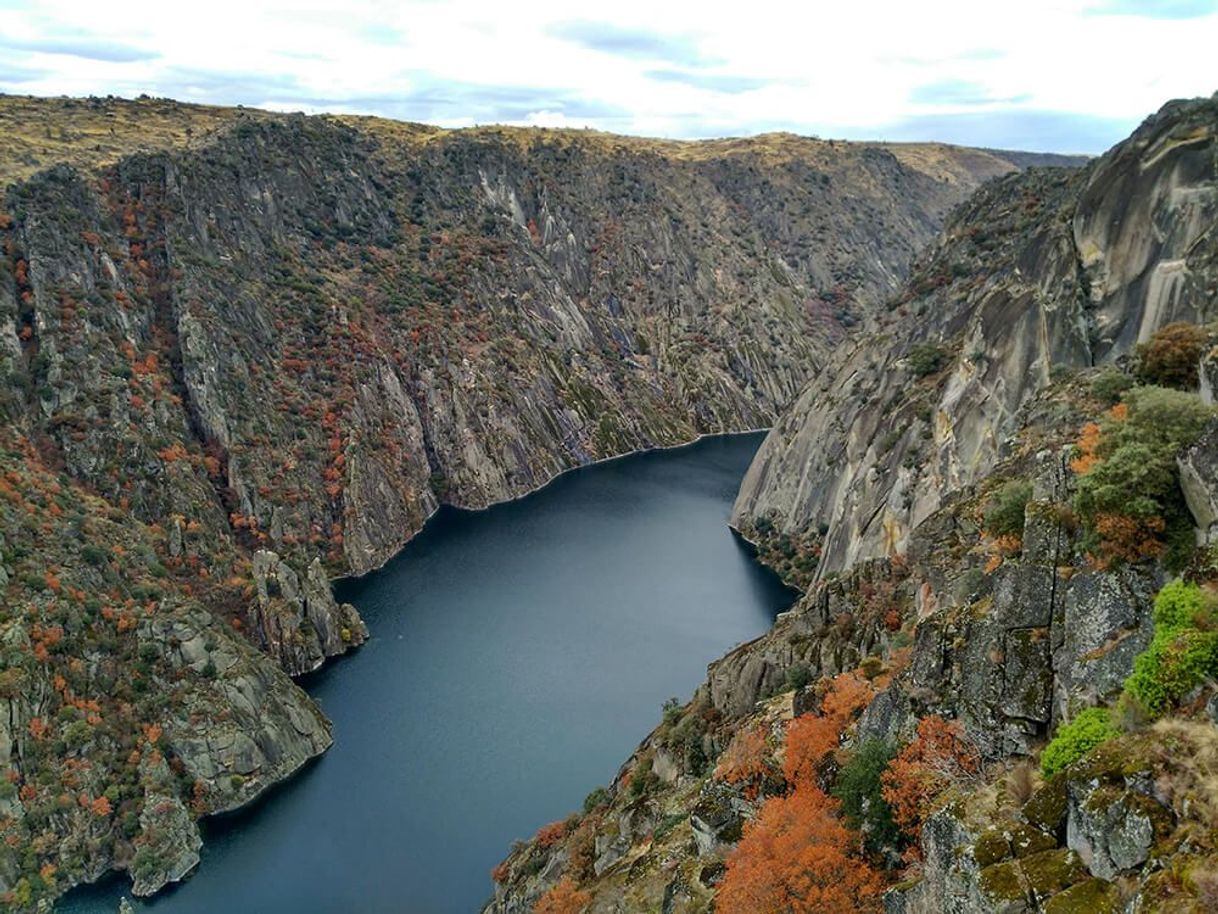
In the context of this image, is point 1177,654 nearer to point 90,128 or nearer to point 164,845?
point 164,845

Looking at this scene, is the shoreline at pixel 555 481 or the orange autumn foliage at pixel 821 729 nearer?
the orange autumn foliage at pixel 821 729

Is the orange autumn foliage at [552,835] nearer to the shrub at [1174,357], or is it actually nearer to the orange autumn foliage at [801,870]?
the orange autumn foliage at [801,870]

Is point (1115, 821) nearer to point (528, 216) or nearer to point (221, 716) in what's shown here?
point (221, 716)

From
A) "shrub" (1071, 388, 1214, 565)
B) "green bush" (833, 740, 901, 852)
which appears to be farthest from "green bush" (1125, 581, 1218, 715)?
"green bush" (833, 740, 901, 852)

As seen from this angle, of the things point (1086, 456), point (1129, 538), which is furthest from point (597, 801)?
point (1129, 538)

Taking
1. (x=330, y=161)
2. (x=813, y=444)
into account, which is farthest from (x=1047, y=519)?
(x=330, y=161)

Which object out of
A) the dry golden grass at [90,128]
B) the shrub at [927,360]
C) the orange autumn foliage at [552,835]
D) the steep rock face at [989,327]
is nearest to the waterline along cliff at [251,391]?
the dry golden grass at [90,128]

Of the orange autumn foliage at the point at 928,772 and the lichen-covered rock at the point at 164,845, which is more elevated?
the orange autumn foliage at the point at 928,772
